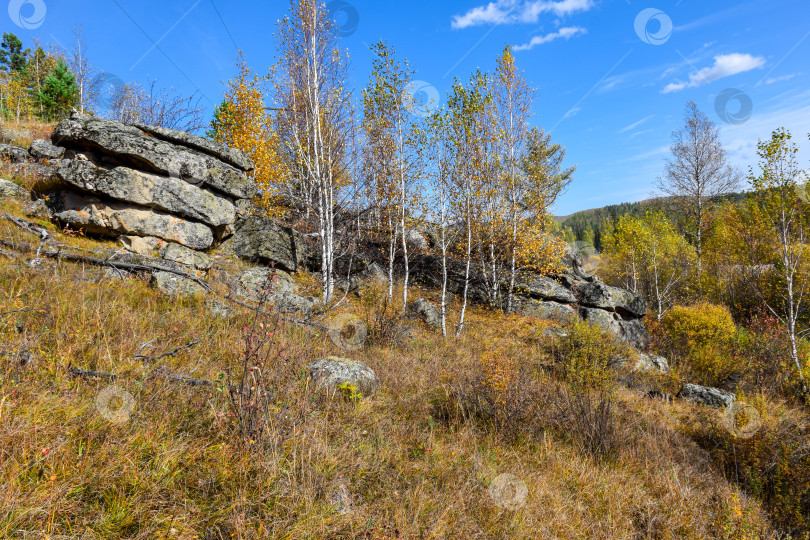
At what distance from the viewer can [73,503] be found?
1958 millimetres

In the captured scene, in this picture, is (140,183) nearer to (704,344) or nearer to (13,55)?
(704,344)

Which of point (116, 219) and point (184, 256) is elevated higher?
point (116, 219)

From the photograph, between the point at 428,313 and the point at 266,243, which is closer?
the point at 266,243

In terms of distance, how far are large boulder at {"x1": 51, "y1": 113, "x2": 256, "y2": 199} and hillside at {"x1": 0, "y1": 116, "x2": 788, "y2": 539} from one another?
289 centimetres

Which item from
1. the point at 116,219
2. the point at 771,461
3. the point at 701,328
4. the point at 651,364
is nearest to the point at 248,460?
the point at 771,461

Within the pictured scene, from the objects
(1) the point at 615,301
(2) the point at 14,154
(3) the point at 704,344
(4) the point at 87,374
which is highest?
(2) the point at 14,154

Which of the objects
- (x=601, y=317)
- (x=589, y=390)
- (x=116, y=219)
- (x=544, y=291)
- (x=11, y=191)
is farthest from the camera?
(x=544, y=291)

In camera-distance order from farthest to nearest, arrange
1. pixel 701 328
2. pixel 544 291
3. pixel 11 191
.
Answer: pixel 544 291, pixel 701 328, pixel 11 191

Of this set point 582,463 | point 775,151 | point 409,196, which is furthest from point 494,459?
point 775,151

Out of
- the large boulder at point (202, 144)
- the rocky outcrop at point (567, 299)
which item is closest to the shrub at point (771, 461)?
the rocky outcrop at point (567, 299)

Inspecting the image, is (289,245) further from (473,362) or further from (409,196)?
(473,362)

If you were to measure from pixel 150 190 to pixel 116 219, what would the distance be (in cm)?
108

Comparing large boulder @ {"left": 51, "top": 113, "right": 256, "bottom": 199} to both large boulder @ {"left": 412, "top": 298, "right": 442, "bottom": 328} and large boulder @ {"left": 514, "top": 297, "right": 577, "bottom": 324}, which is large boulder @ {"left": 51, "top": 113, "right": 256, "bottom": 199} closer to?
large boulder @ {"left": 412, "top": 298, "right": 442, "bottom": 328}

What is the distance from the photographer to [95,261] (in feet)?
21.0
